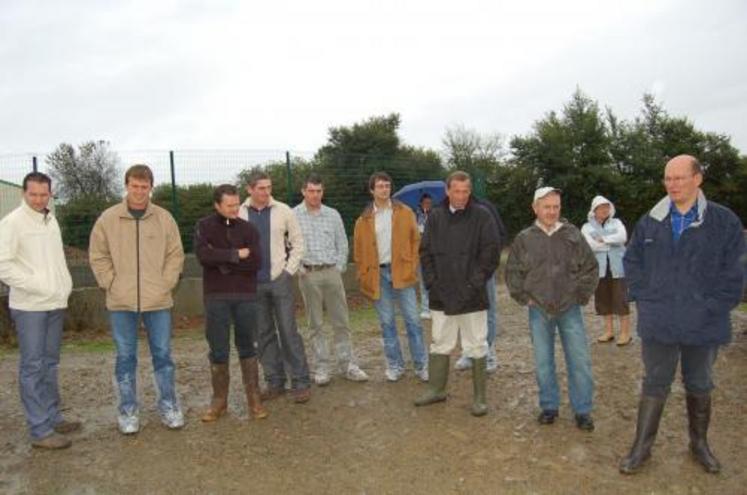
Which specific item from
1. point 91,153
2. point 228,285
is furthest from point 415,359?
point 91,153

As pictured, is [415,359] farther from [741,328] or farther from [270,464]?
[741,328]

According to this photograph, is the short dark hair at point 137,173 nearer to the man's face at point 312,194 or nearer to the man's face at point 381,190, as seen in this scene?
the man's face at point 312,194

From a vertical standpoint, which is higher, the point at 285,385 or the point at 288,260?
the point at 288,260

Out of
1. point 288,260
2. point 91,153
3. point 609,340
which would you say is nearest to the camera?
point 288,260

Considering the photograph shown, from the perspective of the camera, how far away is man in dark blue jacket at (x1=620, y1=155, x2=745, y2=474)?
404 centimetres

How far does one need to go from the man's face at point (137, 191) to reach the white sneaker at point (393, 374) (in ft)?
8.85

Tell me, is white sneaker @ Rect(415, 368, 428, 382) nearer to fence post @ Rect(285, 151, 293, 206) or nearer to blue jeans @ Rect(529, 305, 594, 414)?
blue jeans @ Rect(529, 305, 594, 414)

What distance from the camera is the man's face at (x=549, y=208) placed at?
4.95 m

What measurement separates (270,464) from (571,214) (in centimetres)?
2373

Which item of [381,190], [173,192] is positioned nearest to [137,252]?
[381,190]

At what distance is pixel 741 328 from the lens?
8.12 metres

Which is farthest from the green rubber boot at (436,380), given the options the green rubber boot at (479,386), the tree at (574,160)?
the tree at (574,160)

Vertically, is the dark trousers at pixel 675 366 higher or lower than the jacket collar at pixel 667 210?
lower

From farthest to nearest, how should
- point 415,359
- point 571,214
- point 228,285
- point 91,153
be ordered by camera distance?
point 571,214, point 91,153, point 415,359, point 228,285
